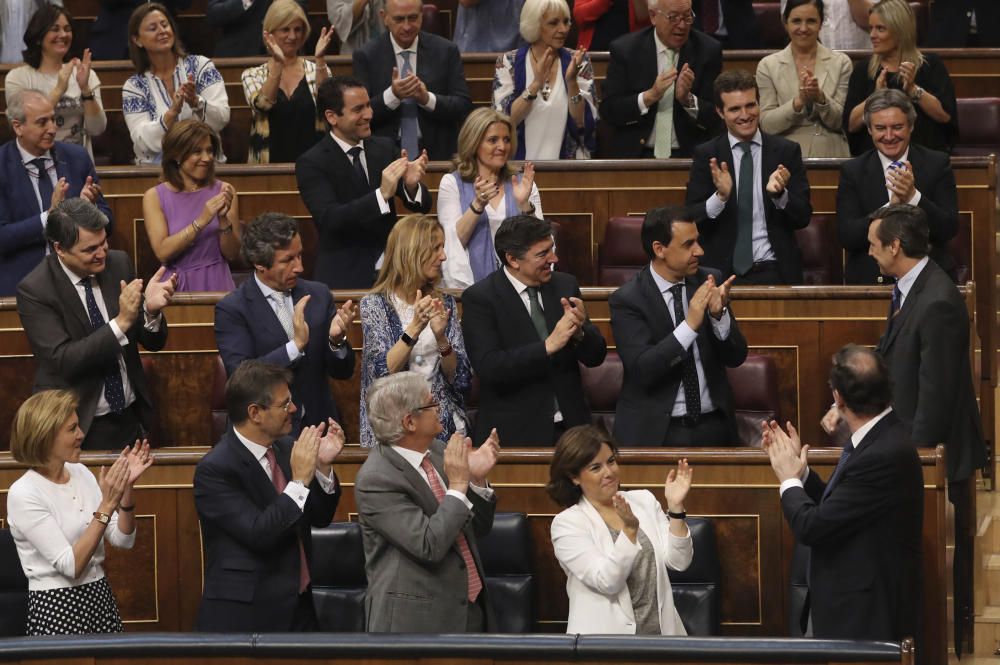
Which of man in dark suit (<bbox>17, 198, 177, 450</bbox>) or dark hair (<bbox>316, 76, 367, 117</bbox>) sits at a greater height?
dark hair (<bbox>316, 76, 367, 117</bbox>)

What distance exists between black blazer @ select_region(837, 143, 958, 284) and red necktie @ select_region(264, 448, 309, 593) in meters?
2.28

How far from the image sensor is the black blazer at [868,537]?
3297 mm

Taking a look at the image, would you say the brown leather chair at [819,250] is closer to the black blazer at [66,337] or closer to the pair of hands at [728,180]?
the pair of hands at [728,180]

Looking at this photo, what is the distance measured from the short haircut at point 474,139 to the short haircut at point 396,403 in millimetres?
1614

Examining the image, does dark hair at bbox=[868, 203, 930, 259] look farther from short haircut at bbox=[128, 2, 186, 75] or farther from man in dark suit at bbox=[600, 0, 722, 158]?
short haircut at bbox=[128, 2, 186, 75]

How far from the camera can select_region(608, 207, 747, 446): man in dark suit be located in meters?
4.15

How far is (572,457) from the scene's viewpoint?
3406mm

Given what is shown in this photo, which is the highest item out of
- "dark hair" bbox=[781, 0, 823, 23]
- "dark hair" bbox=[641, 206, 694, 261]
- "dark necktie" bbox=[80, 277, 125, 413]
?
"dark hair" bbox=[781, 0, 823, 23]

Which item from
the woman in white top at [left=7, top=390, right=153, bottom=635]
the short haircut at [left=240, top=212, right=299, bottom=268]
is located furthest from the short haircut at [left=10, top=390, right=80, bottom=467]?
the short haircut at [left=240, top=212, right=299, bottom=268]

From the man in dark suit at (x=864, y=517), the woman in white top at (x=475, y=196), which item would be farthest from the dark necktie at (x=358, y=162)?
the man in dark suit at (x=864, y=517)

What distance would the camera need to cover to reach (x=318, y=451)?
3.40 meters

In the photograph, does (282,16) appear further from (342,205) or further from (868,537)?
(868,537)

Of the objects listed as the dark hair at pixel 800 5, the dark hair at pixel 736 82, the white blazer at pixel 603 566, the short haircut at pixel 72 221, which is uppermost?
the dark hair at pixel 800 5

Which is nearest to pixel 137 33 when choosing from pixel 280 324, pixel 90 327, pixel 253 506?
pixel 90 327
